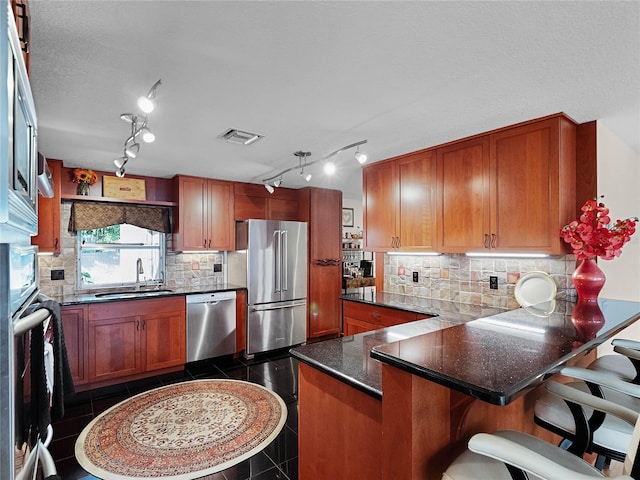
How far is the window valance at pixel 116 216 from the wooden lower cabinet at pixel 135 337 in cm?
105

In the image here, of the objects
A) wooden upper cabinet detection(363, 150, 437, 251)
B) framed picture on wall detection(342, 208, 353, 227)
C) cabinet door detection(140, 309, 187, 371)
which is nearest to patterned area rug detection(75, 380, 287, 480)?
cabinet door detection(140, 309, 187, 371)

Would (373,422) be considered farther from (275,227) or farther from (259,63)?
(275,227)

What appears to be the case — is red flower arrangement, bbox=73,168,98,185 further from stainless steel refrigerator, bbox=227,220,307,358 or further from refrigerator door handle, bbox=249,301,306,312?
refrigerator door handle, bbox=249,301,306,312

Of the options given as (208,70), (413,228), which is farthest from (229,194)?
(208,70)

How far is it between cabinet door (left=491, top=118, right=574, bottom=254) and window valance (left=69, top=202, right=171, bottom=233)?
3867mm

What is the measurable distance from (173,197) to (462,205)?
3535 millimetres

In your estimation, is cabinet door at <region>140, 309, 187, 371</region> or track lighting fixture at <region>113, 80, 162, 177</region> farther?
cabinet door at <region>140, 309, 187, 371</region>

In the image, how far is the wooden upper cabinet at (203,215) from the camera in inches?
166

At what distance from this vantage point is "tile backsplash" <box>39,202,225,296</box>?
3654 mm

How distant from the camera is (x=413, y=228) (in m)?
3.28

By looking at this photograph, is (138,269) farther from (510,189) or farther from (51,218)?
(510,189)

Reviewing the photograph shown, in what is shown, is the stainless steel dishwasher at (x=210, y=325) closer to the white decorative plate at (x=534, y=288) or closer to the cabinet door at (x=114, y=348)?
the cabinet door at (x=114, y=348)

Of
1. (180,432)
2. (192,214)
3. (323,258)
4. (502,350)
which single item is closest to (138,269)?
(192,214)

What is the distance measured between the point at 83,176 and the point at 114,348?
1962 millimetres
